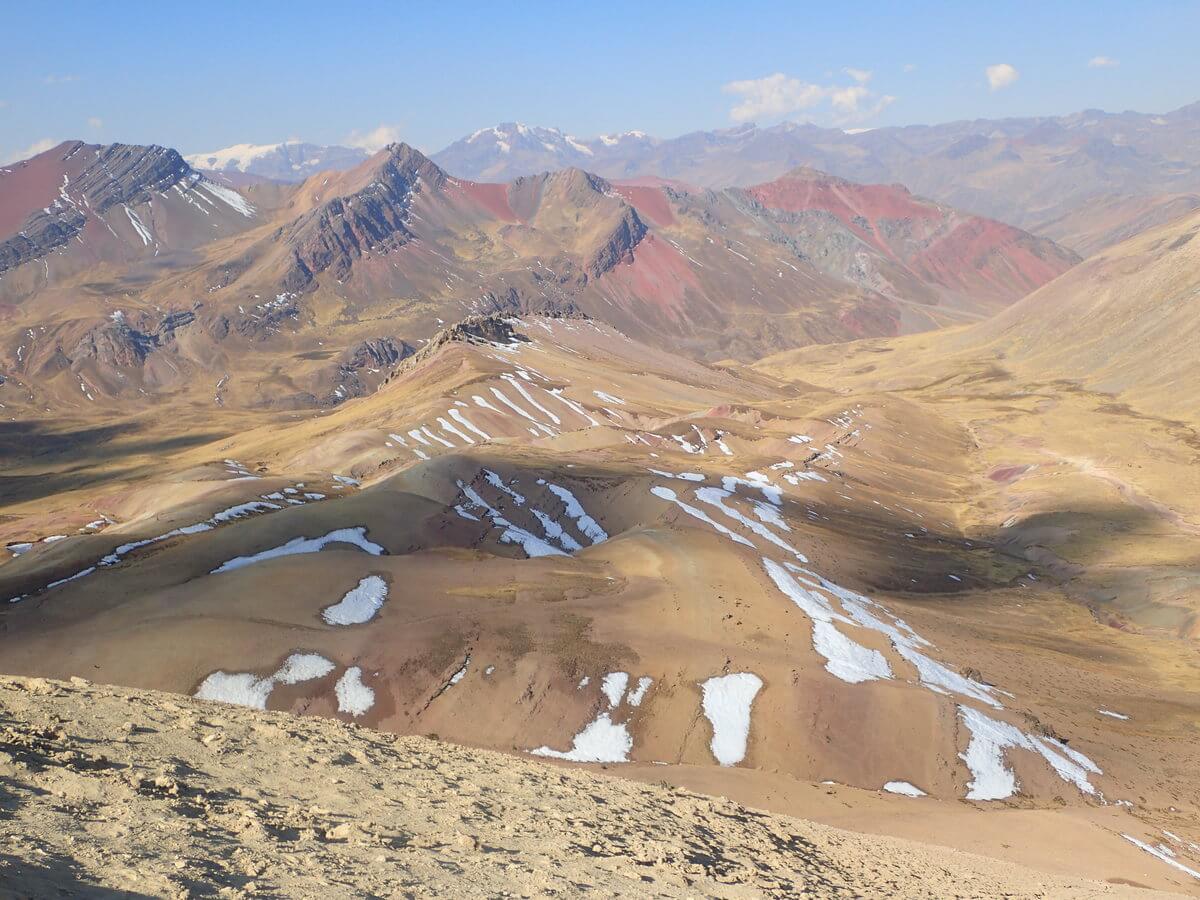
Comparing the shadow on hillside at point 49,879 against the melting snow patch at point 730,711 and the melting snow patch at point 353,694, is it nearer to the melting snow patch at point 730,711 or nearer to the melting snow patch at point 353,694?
the melting snow patch at point 353,694

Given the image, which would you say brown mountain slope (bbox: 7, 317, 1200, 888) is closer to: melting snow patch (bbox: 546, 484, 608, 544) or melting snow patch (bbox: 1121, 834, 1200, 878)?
melting snow patch (bbox: 546, 484, 608, 544)

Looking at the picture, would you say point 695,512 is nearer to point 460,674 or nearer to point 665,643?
point 665,643

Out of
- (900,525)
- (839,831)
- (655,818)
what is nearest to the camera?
(655,818)

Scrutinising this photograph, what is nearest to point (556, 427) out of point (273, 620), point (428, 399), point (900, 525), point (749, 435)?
point (428, 399)

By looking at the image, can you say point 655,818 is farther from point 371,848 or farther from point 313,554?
point 313,554

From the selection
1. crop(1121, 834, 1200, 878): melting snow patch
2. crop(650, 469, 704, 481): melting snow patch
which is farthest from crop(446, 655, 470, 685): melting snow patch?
crop(650, 469, 704, 481): melting snow patch
